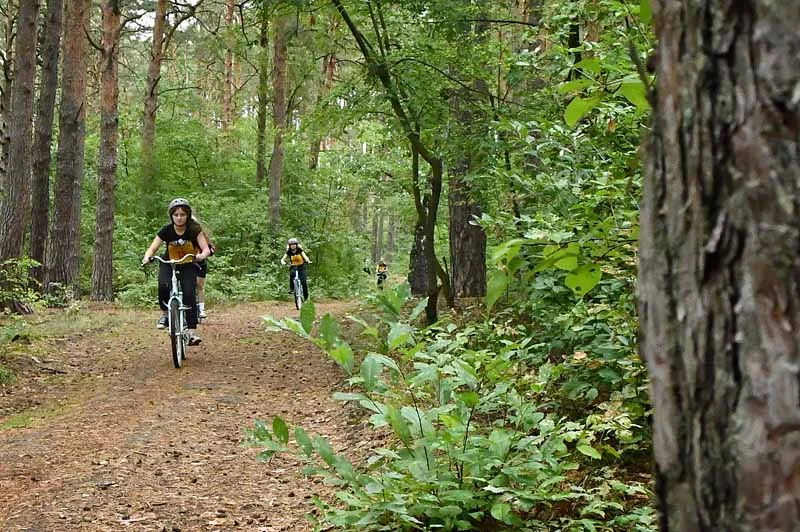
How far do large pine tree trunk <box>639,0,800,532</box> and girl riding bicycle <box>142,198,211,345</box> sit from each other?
8.07 m

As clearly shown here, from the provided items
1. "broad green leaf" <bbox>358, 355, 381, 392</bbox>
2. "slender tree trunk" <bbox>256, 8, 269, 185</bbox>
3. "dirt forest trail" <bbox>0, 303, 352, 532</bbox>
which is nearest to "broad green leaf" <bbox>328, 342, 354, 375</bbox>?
"broad green leaf" <bbox>358, 355, 381, 392</bbox>

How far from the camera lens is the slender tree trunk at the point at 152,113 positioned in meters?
23.5

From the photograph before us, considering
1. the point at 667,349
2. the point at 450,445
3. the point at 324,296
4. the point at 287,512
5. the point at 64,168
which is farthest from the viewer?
the point at 324,296

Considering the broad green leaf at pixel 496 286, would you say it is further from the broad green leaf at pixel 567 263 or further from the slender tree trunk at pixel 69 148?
the slender tree trunk at pixel 69 148

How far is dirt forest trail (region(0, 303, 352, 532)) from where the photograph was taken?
4539 mm

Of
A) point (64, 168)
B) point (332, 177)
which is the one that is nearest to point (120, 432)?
point (64, 168)

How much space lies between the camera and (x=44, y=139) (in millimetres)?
15227

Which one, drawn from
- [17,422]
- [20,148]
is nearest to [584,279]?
[17,422]

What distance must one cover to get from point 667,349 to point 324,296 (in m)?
21.8

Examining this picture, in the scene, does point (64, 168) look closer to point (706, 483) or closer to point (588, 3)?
point (588, 3)

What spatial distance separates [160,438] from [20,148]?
28.6 feet

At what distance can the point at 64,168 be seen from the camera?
15.8m

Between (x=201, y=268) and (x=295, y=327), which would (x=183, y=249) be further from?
(x=295, y=327)

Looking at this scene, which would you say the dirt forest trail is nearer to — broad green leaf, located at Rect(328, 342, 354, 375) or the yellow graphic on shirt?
the yellow graphic on shirt
